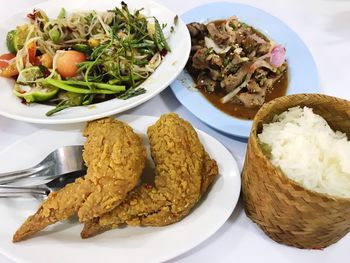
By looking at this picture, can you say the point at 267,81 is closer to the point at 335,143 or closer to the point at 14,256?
the point at 335,143

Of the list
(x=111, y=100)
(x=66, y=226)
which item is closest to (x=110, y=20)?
(x=111, y=100)

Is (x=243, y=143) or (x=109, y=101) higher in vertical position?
(x=109, y=101)

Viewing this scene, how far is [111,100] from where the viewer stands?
66.5 inches

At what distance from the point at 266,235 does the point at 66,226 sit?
702mm

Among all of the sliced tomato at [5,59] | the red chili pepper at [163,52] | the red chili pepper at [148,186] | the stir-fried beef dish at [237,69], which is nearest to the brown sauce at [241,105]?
the stir-fried beef dish at [237,69]

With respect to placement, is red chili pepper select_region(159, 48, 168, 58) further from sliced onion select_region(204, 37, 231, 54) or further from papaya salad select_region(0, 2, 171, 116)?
sliced onion select_region(204, 37, 231, 54)

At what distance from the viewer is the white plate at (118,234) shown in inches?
48.8

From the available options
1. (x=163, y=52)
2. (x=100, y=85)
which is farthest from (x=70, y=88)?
(x=163, y=52)

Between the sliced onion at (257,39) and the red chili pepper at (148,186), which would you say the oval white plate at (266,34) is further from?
the red chili pepper at (148,186)

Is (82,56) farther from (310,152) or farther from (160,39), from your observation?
(310,152)

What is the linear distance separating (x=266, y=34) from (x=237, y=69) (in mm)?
394

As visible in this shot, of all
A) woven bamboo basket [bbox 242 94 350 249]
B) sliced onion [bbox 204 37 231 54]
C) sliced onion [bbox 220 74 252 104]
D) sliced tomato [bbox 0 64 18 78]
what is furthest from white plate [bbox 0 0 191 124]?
woven bamboo basket [bbox 242 94 350 249]

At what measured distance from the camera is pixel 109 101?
1.68 meters

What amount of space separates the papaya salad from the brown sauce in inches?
12.3
